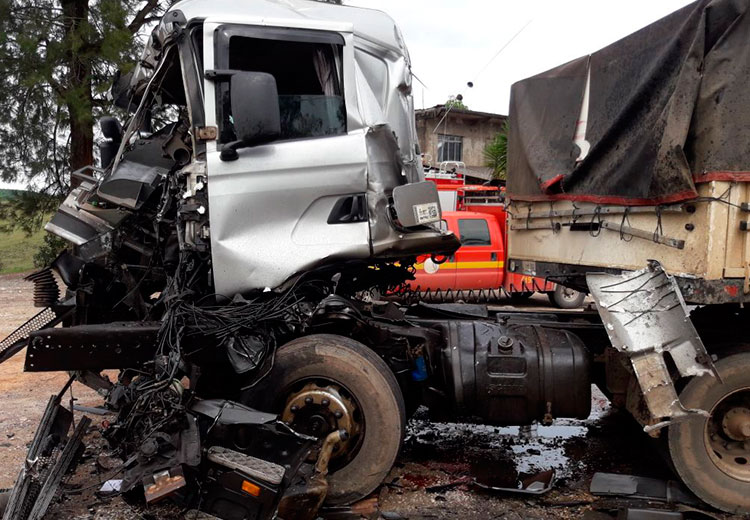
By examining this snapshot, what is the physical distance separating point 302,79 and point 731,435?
12.2 feet

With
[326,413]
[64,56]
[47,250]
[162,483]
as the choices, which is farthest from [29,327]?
[47,250]

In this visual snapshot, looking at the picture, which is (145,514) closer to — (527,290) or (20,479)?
(20,479)

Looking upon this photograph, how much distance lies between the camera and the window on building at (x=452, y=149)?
945 inches

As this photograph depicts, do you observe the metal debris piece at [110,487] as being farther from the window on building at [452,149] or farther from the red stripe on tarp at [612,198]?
the window on building at [452,149]

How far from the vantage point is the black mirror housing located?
11.9ft

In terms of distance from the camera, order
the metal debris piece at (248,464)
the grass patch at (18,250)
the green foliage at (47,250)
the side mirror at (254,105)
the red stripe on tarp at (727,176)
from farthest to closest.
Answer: the green foliage at (47,250)
the grass patch at (18,250)
the side mirror at (254,105)
the red stripe on tarp at (727,176)
the metal debris piece at (248,464)

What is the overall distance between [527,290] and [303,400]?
28.5 ft

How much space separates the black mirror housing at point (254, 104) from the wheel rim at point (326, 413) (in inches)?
63.6

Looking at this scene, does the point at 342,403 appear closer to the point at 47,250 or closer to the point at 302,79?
the point at 302,79

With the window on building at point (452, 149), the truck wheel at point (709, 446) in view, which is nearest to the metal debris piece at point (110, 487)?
the truck wheel at point (709, 446)

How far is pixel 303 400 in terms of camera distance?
3.80 m

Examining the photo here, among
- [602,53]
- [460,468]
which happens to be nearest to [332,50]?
[602,53]

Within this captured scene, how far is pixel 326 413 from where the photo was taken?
3.80 m

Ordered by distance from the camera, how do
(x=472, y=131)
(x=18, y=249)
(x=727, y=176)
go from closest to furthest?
(x=727, y=176) → (x=18, y=249) → (x=472, y=131)
